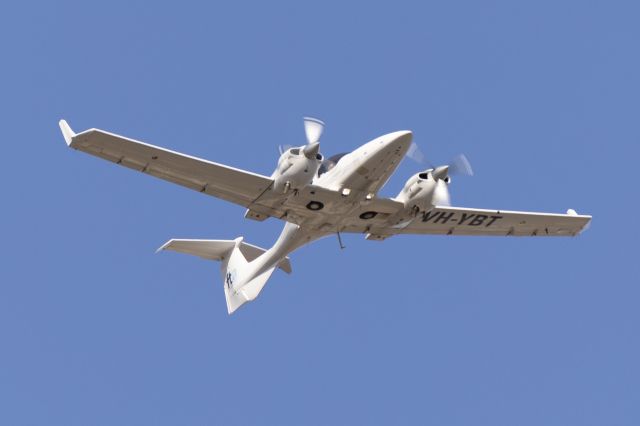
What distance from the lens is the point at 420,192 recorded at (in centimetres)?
3369

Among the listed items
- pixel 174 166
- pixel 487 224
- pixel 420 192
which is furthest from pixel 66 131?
pixel 487 224

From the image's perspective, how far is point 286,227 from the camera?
120 feet

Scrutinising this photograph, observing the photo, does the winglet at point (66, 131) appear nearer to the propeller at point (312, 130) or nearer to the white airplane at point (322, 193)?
the white airplane at point (322, 193)

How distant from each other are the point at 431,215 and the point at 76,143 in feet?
42.0

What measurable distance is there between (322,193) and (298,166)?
5.05 feet

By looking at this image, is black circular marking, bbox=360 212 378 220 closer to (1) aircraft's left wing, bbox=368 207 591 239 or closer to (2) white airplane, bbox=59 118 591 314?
(2) white airplane, bbox=59 118 591 314

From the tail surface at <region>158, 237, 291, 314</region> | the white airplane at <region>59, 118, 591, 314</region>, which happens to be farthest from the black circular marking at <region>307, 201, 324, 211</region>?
the tail surface at <region>158, 237, 291, 314</region>

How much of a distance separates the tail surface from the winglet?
9.14m

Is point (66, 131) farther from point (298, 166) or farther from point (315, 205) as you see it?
point (315, 205)

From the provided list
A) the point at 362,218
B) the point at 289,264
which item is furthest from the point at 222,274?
the point at 362,218

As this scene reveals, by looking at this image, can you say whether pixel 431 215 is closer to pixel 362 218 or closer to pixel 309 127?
pixel 362 218

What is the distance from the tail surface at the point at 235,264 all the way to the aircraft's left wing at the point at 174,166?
619cm

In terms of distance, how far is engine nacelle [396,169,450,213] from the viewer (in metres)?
33.6

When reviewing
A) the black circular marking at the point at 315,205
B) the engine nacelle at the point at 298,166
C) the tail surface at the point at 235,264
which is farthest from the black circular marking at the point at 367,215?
the tail surface at the point at 235,264
